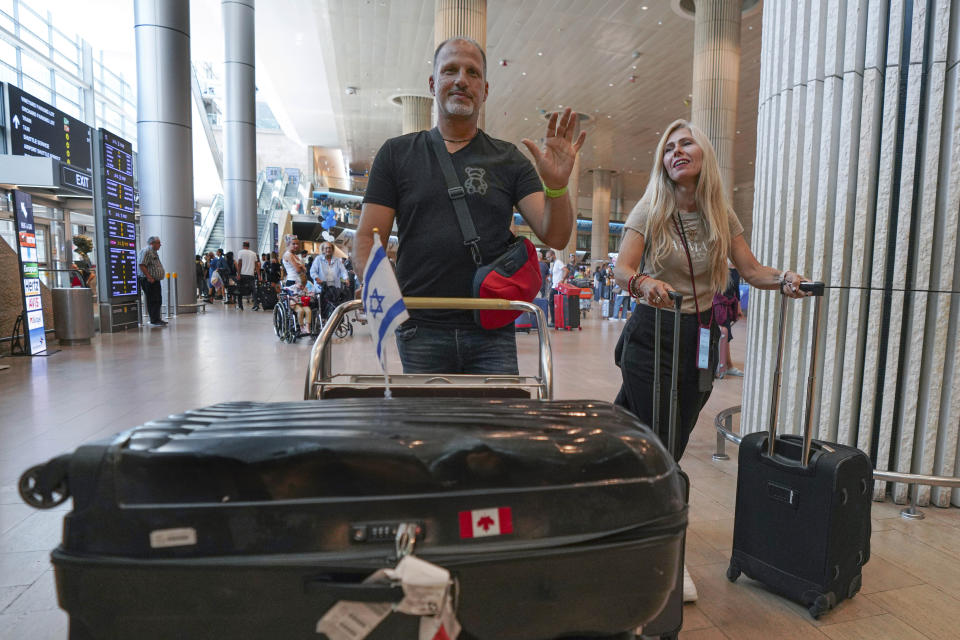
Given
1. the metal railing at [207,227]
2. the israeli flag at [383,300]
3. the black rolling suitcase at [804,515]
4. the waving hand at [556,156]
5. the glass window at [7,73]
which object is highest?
the glass window at [7,73]

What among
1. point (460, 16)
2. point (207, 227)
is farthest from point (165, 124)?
point (207, 227)

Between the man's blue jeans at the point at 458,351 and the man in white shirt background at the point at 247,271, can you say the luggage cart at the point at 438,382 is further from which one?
the man in white shirt background at the point at 247,271

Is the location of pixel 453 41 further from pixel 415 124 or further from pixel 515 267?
pixel 415 124

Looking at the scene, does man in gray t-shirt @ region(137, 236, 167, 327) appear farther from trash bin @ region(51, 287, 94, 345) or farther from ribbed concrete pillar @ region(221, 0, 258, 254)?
ribbed concrete pillar @ region(221, 0, 258, 254)

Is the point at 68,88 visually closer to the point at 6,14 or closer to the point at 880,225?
the point at 6,14

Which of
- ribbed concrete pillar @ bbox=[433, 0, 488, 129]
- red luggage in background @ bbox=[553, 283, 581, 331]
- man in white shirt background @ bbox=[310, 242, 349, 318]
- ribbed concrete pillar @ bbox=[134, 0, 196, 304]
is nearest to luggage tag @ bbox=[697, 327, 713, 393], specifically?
man in white shirt background @ bbox=[310, 242, 349, 318]

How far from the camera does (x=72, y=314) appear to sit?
8055 millimetres

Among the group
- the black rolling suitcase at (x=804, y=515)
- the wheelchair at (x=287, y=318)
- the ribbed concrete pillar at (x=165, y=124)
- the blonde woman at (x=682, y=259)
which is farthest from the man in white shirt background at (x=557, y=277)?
the black rolling suitcase at (x=804, y=515)

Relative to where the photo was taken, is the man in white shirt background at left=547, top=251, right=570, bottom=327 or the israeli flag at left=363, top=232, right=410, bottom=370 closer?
the israeli flag at left=363, top=232, right=410, bottom=370

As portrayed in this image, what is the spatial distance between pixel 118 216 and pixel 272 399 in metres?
7.32

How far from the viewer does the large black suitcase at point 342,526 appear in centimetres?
73

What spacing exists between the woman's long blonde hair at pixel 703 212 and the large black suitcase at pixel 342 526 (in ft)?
4.78

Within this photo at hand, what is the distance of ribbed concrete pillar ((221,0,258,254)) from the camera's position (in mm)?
18422

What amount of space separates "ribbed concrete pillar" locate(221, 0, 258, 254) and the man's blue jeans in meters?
19.1
